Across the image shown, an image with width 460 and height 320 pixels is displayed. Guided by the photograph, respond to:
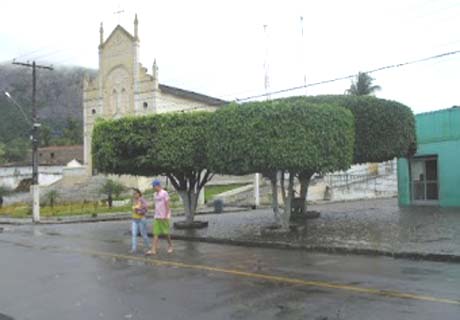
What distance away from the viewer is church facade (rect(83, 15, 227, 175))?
63.4m

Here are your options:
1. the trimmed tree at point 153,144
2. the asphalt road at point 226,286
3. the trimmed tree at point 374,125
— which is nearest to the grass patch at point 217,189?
the trimmed tree at point 374,125

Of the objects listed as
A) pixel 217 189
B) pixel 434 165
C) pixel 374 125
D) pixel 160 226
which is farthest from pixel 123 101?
pixel 160 226

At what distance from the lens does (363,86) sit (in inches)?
2312

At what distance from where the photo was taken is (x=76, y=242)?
19.0 metres

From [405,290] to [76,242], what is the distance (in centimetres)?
1249

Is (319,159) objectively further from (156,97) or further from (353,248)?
(156,97)

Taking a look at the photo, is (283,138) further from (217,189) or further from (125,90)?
(125,90)

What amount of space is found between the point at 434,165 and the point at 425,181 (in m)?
1.10

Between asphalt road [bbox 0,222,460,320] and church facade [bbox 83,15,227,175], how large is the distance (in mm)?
49097

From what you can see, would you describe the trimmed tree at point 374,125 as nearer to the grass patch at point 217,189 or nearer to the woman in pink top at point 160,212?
the woman in pink top at point 160,212

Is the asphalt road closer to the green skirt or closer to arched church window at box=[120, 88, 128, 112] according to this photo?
the green skirt

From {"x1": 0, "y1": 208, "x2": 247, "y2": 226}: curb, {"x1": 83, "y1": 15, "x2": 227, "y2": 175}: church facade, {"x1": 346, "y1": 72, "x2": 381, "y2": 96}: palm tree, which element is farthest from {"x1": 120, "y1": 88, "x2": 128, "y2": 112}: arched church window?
{"x1": 0, "y1": 208, "x2": 247, "y2": 226}: curb

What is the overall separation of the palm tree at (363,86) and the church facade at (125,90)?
14.8m

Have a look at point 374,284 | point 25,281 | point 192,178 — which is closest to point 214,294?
point 374,284
